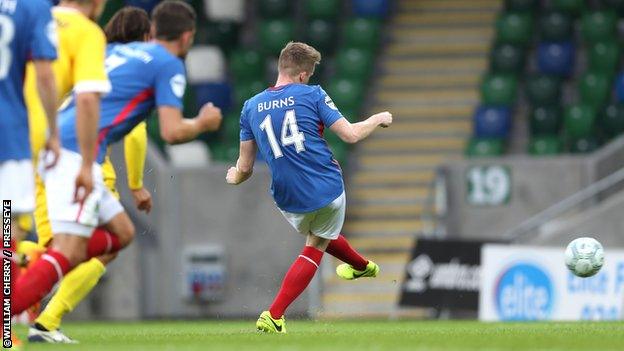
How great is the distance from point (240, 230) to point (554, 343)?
37.5 feet

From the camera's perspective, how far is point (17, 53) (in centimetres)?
800

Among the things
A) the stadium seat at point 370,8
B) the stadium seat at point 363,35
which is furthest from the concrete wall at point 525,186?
the stadium seat at point 370,8

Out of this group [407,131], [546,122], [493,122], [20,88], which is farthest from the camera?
[407,131]

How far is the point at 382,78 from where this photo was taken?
73.7 ft

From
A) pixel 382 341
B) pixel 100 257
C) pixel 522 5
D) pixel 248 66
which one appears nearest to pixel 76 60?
pixel 100 257

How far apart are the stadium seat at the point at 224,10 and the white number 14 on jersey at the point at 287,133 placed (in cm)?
1193

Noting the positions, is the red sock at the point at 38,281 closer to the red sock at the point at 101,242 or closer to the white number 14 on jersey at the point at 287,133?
the red sock at the point at 101,242

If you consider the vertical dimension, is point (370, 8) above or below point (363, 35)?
above

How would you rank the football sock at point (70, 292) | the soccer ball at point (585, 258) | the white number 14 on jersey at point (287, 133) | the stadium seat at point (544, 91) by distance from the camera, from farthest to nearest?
the stadium seat at point (544, 91)
the soccer ball at point (585, 258)
the white number 14 on jersey at point (287, 133)
the football sock at point (70, 292)

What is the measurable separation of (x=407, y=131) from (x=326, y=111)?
1121 centimetres

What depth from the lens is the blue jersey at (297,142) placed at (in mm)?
10766

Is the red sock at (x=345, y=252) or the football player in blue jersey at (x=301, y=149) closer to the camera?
the football player in blue jersey at (x=301, y=149)

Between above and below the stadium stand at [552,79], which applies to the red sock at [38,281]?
below

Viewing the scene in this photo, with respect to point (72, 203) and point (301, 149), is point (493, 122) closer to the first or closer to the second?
point (301, 149)
